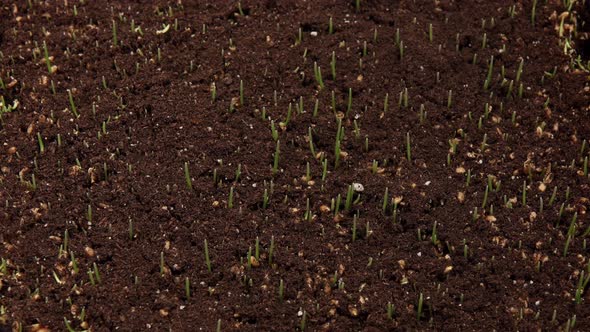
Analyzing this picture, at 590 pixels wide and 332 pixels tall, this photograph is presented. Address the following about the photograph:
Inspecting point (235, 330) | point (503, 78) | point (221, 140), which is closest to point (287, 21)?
point (221, 140)

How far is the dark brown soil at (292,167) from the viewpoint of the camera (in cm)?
313

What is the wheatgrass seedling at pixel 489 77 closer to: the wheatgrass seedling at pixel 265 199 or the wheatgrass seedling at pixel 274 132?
the wheatgrass seedling at pixel 274 132

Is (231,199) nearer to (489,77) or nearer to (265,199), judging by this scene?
(265,199)

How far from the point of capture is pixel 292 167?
11.7 feet

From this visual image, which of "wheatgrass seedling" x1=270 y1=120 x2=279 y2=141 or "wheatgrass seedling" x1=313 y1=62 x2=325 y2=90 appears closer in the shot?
"wheatgrass seedling" x1=270 y1=120 x2=279 y2=141

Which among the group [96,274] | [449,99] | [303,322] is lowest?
[303,322]

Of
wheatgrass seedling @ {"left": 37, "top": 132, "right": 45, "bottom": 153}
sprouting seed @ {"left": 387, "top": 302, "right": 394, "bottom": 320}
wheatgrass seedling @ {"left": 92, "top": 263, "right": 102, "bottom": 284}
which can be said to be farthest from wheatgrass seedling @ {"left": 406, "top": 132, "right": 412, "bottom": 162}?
wheatgrass seedling @ {"left": 37, "top": 132, "right": 45, "bottom": 153}

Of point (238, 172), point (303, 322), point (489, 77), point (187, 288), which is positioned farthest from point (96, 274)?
point (489, 77)

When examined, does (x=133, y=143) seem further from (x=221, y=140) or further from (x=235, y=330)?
(x=235, y=330)

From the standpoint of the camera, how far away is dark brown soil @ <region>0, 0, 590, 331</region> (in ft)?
10.3

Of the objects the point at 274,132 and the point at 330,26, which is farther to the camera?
the point at 330,26

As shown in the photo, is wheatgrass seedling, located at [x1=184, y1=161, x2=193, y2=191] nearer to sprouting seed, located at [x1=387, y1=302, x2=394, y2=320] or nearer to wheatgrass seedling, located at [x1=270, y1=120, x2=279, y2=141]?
wheatgrass seedling, located at [x1=270, y1=120, x2=279, y2=141]

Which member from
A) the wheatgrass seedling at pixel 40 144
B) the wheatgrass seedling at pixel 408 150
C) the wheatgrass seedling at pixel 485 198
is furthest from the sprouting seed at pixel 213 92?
the wheatgrass seedling at pixel 485 198

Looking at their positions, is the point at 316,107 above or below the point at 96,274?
above
